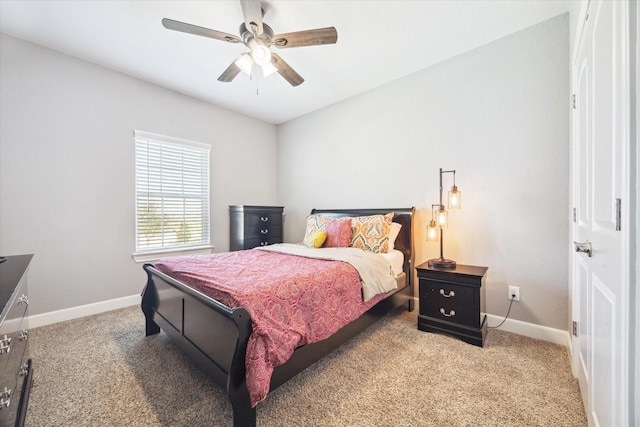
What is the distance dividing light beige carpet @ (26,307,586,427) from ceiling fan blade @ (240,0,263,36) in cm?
250

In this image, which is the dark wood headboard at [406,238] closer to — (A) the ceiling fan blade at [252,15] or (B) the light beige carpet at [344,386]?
(B) the light beige carpet at [344,386]

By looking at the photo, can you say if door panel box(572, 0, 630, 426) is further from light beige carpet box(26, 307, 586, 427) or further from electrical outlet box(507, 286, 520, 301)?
electrical outlet box(507, 286, 520, 301)

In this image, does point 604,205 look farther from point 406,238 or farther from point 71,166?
point 71,166

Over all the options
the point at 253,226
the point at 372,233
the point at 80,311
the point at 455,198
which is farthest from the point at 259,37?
the point at 80,311

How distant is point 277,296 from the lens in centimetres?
144

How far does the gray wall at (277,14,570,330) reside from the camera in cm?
213

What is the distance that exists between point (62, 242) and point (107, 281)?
596 millimetres

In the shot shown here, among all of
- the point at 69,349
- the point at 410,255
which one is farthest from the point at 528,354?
the point at 69,349

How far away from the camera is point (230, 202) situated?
4059 millimetres

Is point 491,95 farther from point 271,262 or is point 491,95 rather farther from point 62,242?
point 62,242

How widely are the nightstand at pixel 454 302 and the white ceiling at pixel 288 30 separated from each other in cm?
217

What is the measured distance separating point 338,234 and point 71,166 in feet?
9.65

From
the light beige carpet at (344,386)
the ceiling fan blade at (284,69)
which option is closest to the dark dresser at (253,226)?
the light beige carpet at (344,386)

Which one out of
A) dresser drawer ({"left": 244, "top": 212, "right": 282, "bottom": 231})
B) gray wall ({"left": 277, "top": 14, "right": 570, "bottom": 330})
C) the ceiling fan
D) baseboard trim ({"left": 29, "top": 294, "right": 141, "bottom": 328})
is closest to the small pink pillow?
gray wall ({"left": 277, "top": 14, "right": 570, "bottom": 330})
